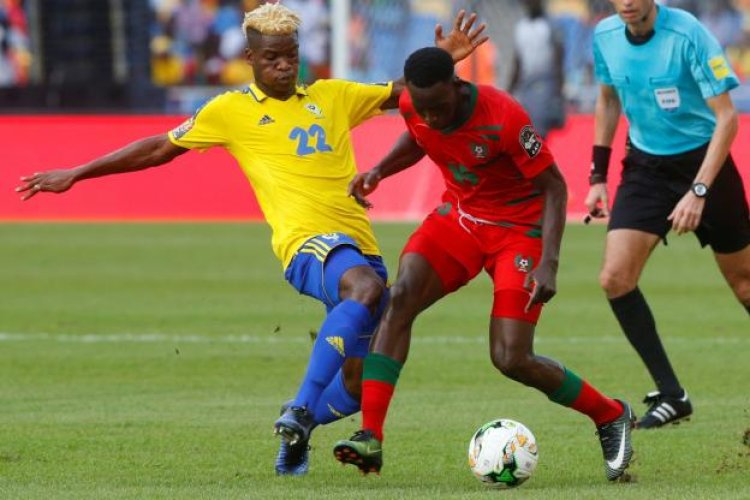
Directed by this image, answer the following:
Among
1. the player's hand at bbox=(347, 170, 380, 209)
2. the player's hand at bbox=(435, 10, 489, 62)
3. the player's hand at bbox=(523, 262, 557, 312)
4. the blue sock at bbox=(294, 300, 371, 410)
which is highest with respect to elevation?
the player's hand at bbox=(435, 10, 489, 62)

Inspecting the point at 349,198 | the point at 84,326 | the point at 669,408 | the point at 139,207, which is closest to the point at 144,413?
the point at 349,198

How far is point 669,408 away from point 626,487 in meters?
1.92

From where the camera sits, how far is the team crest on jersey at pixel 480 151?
7.17m

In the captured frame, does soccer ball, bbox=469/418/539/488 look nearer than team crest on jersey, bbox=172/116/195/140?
Yes

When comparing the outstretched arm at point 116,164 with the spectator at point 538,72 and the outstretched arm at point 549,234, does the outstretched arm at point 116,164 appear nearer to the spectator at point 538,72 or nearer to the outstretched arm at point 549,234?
the outstretched arm at point 549,234

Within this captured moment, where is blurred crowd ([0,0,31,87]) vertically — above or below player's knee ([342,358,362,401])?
below

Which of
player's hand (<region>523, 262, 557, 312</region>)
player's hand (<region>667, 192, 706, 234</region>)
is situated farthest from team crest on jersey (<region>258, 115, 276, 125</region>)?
player's hand (<region>667, 192, 706, 234</region>)

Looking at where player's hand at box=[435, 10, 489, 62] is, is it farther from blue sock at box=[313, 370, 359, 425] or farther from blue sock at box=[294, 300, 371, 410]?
blue sock at box=[313, 370, 359, 425]

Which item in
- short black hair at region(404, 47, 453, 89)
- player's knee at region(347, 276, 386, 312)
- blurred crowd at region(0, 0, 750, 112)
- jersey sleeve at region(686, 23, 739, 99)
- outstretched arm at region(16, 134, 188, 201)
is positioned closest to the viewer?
short black hair at region(404, 47, 453, 89)

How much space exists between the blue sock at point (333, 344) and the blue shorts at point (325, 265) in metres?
0.17

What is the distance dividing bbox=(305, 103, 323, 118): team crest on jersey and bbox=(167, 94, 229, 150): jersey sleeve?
15.2 inches

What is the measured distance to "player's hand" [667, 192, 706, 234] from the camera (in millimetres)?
8211

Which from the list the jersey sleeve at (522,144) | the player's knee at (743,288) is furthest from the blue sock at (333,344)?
the player's knee at (743,288)

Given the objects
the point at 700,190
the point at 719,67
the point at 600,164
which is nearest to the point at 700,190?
the point at 700,190
